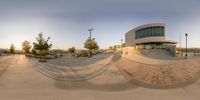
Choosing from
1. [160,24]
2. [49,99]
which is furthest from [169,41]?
[49,99]

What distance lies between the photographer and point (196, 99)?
8.52 metres

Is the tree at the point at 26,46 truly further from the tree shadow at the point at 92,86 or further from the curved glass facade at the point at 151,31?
the tree shadow at the point at 92,86

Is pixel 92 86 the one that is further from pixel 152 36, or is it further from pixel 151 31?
pixel 151 31

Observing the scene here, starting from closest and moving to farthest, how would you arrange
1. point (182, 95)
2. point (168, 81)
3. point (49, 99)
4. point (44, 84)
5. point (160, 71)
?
point (49, 99)
point (182, 95)
point (44, 84)
point (168, 81)
point (160, 71)

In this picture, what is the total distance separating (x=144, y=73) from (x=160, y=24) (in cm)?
5131

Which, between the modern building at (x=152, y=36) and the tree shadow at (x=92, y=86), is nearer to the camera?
the tree shadow at (x=92, y=86)

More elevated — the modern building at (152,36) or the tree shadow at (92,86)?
the modern building at (152,36)

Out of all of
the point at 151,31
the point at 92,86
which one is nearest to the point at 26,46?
the point at 151,31

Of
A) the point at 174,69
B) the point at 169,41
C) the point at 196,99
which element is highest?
the point at 169,41

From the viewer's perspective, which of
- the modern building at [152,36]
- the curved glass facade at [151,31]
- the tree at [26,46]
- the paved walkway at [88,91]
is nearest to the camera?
the paved walkway at [88,91]

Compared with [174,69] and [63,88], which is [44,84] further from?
[174,69]

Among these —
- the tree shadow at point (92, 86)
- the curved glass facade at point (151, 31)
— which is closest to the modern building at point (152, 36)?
the curved glass facade at point (151, 31)

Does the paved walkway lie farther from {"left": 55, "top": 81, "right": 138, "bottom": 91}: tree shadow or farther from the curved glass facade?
the curved glass facade

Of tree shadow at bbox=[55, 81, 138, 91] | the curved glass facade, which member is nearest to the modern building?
the curved glass facade
